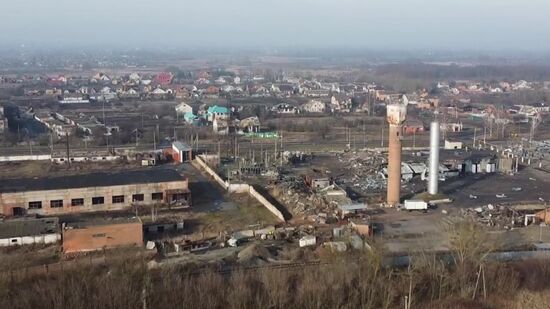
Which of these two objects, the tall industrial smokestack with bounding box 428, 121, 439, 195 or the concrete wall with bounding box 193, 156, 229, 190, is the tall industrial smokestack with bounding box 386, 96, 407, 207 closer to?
the tall industrial smokestack with bounding box 428, 121, 439, 195

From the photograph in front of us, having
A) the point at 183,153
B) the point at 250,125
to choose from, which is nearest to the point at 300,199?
the point at 183,153

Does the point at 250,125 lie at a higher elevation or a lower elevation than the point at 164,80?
lower

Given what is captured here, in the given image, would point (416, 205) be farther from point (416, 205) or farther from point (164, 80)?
point (164, 80)

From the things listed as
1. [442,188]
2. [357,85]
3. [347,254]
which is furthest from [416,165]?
[357,85]

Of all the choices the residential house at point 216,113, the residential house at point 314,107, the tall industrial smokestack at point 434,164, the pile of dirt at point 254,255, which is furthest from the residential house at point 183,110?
the pile of dirt at point 254,255

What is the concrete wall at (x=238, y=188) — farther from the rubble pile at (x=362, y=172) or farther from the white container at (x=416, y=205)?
the white container at (x=416, y=205)

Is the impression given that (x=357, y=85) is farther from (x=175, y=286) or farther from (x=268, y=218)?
(x=175, y=286)
